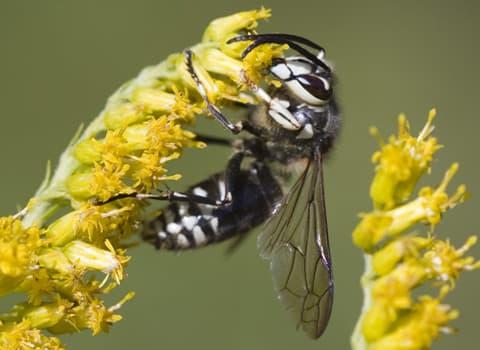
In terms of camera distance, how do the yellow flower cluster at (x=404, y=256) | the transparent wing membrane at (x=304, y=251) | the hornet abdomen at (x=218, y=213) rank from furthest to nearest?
1. the hornet abdomen at (x=218, y=213)
2. the transparent wing membrane at (x=304, y=251)
3. the yellow flower cluster at (x=404, y=256)

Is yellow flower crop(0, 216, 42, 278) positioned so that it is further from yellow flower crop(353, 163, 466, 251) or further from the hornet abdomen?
yellow flower crop(353, 163, 466, 251)

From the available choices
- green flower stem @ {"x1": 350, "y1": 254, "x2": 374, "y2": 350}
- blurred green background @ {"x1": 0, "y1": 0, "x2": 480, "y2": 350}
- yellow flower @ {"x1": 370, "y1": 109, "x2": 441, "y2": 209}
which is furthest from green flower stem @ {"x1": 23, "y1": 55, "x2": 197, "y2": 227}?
blurred green background @ {"x1": 0, "y1": 0, "x2": 480, "y2": 350}

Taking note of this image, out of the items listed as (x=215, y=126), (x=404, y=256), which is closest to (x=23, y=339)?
(x=404, y=256)

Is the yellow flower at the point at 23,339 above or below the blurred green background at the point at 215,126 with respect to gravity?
above

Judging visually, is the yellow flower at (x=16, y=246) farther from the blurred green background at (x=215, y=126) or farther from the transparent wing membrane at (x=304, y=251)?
the blurred green background at (x=215, y=126)

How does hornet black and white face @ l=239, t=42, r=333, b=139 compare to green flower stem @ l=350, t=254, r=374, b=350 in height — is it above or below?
above

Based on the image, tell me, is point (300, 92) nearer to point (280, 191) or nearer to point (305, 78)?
point (305, 78)

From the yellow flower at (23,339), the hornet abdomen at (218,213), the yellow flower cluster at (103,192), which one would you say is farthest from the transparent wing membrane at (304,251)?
the yellow flower at (23,339)

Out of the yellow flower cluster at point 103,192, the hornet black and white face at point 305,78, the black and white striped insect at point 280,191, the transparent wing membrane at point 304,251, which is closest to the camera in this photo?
the yellow flower cluster at point 103,192

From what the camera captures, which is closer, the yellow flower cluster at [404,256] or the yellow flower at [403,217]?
the yellow flower cluster at [404,256]
